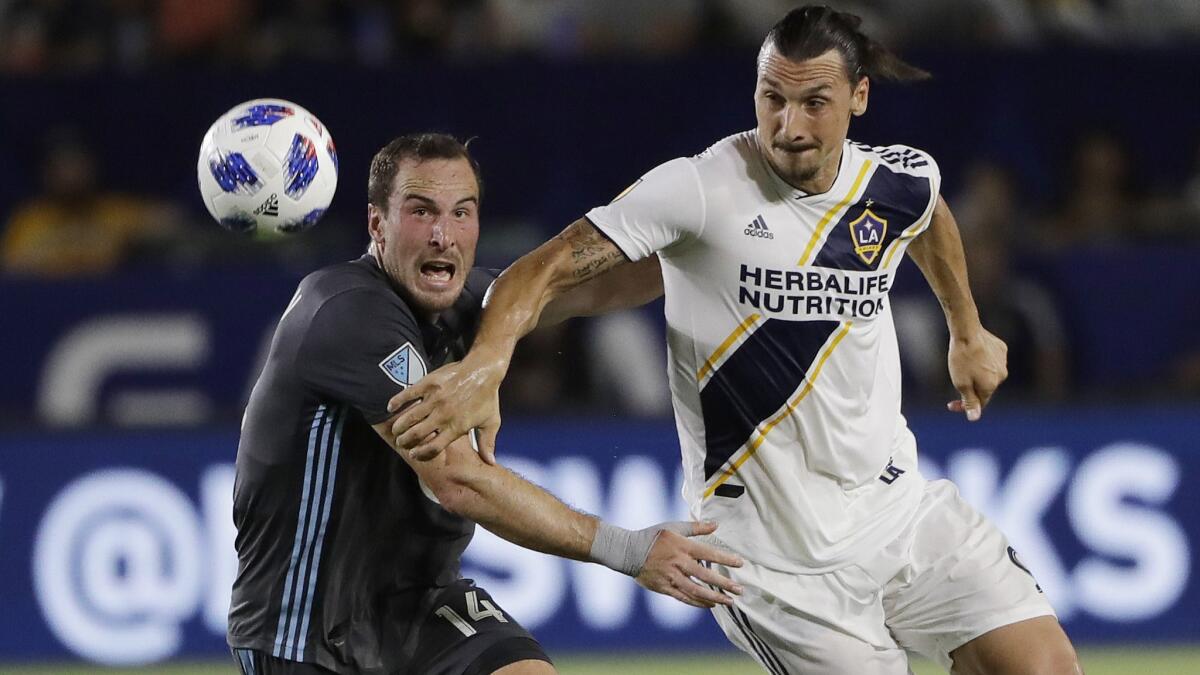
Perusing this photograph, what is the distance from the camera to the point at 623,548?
16.3 feet

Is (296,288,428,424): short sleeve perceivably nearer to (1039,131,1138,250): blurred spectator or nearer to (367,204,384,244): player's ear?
(367,204,384,244): player's ear

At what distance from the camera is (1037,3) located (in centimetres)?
1146

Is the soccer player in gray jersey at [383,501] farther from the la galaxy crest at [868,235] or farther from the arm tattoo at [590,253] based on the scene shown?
the la galaxy crest at [868,235]

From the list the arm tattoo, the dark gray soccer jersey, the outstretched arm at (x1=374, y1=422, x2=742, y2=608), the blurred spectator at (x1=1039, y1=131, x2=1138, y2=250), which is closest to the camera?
the outstretched arm at (x1=374, y1=422, x2=742, y2=608)

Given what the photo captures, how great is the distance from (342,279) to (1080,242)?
20.2ft

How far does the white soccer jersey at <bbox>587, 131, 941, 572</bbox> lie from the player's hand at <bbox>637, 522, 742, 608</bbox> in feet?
1.71

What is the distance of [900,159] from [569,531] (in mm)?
1617

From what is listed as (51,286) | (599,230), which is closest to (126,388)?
(51,286)

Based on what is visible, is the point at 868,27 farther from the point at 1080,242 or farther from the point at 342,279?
the point at 342,279

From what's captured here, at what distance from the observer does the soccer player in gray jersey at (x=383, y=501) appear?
4.98m

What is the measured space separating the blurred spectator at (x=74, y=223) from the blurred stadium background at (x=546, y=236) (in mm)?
20

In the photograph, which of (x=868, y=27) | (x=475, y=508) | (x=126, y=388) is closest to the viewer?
(x=475, y=508)

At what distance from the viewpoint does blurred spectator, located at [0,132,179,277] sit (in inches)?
407

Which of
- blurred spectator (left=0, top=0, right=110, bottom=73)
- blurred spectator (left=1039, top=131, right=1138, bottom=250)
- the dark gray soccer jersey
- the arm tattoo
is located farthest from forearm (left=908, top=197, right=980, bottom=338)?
blurred spectator (left=0, top=0, right=110, bottom=73)
